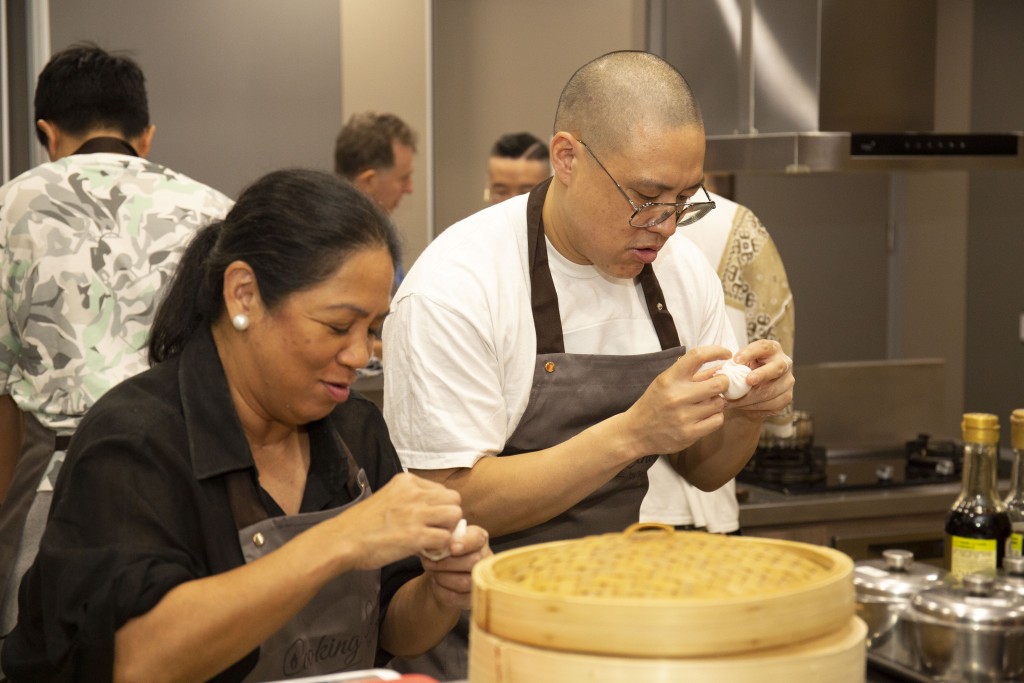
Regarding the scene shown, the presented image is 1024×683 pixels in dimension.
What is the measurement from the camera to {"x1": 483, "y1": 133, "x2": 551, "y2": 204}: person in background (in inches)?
161

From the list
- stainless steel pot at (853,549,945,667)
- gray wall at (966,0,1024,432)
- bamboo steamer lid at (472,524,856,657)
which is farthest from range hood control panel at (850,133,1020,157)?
bamboo steamer lid at (472,524,856,657)

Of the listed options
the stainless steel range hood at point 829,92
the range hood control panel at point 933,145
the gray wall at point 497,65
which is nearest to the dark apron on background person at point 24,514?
the stainless steel range hood at point 829,92

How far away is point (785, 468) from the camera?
11.3ft

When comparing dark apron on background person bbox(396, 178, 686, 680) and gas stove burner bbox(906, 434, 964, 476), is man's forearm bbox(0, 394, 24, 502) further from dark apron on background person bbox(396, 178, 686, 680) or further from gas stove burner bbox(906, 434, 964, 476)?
gas stove burner bbox(906, 434, 964, 476)

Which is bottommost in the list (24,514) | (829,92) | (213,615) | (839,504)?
(839,504)

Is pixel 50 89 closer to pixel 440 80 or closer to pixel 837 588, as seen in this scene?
pixel 440 80

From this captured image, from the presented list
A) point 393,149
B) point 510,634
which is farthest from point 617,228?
point 393,149

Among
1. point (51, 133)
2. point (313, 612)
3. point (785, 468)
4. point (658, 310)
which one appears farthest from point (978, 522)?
point (51, 133)

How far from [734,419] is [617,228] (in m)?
0.42

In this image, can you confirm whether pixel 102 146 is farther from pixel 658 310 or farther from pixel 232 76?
pixel 232 76

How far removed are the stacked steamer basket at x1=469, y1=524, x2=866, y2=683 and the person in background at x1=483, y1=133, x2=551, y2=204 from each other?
307 cm

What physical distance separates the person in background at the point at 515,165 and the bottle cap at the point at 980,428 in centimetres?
242

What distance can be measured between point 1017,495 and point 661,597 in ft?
4.05

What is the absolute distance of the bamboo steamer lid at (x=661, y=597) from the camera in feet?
3.16
